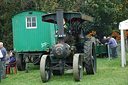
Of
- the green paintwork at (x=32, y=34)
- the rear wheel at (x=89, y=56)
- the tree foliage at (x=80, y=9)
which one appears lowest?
the rear wheel at (x=89, y=56)

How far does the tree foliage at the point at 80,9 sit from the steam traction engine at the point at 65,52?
12543mm

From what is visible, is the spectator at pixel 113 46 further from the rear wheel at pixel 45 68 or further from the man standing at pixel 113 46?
the rear wheel at pixel 45 68

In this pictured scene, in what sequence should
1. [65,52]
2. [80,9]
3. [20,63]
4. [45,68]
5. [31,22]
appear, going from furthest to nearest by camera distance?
[80,9] → [31,22] → [20,63] → [45,68] → [65,52]

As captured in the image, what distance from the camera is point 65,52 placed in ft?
34.3

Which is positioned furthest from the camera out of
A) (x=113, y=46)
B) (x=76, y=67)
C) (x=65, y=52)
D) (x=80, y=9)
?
(x=80, y=9)

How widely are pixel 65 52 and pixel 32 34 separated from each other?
18.7 ft

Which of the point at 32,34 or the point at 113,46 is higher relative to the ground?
the point at 32,34

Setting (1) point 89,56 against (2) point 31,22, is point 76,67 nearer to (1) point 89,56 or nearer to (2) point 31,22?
(1) point 89,56

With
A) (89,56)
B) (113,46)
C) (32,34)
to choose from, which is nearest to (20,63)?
(32,34)

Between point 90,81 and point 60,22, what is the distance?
246 centimetres

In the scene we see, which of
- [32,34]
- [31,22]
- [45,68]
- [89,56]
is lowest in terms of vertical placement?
[45,68]

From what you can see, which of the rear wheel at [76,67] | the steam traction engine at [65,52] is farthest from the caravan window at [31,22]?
the rear wheel at [76,67]

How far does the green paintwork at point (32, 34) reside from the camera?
615 inches

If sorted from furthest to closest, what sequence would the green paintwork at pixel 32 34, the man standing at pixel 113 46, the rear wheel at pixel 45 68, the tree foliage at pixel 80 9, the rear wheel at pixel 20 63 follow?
the tree foliage at pixel 80 9
the man standing at pixel 113 46
the green paintwork at pixel 32 34
the rear wheel at pixel 20 63
the rear wheel at pixel 45 68
